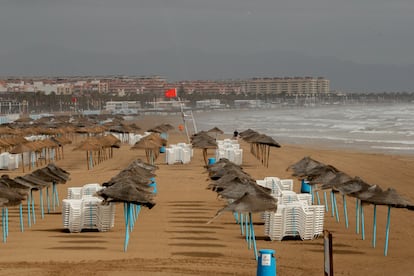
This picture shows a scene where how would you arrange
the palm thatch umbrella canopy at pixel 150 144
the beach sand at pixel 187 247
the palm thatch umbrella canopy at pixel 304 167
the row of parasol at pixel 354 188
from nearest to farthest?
1. the beach sand at pixel 187 247
2. the row of parasol at pixel 354 188
3. the palm thatch umbrella canopy at pixel 304 167
4. the palm thatch umbrella canopy at pixel 150 144

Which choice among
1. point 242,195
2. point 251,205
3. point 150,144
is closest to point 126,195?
point 242,195

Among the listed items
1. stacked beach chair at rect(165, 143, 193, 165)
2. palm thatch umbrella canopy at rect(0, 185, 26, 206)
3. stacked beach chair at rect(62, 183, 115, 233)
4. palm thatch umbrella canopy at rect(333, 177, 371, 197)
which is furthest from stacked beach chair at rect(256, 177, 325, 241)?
stacked beach chair at rect(165, 143, 193, 165)

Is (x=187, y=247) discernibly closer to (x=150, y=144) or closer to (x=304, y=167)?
(x=304, y=167)

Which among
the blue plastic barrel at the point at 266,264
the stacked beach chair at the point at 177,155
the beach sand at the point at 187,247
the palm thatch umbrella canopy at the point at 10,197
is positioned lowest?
the stacked beach chair at the point at 177,155

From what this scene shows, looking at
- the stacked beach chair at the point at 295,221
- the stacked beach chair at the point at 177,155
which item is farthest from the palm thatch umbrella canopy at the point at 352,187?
the stacked beach chair at the point at 177,155

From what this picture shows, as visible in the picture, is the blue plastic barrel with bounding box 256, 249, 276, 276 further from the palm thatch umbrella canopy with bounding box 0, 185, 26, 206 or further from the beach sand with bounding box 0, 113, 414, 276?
the palm thatch umbrella canopy with bounding box 0, 185, 26, 206

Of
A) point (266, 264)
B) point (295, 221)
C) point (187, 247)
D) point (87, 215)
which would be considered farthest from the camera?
point (87, 215)

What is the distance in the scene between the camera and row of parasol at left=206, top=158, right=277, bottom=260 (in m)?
14.1

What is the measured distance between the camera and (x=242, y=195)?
51.1 feet

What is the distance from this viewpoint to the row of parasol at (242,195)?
14109mm

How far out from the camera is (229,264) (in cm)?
1388

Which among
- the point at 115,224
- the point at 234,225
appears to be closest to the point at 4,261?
the point at 115,224

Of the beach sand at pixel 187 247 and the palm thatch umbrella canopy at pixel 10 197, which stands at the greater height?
the palm thatch umbrella canopy at pixel 10 197

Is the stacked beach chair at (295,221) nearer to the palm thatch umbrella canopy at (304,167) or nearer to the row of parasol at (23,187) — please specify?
the palm thatch umbrella canopy at (304,167)
